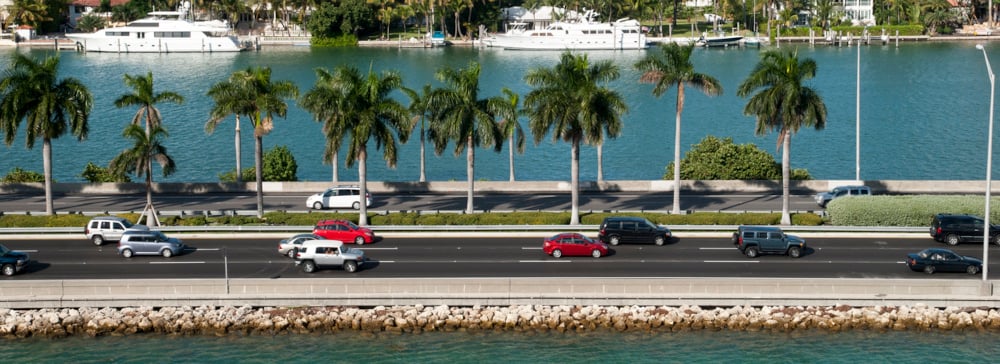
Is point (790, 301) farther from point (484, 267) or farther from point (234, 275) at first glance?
point (234, 275)

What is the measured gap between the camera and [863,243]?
61000 mm

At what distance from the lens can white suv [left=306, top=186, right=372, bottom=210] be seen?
235 ft

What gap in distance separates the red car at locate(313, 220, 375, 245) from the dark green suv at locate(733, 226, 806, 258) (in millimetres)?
17890

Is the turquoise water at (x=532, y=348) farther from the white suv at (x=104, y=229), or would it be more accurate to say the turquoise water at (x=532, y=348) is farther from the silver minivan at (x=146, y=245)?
the white suv at (x=104, y=229)

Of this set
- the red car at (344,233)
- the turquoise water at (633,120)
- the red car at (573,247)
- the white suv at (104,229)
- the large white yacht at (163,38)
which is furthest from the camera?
the large white yacht at (163,38)

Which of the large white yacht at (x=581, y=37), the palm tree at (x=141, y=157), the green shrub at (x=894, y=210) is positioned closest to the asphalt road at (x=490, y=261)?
the green shrub at (x=894, y=210)

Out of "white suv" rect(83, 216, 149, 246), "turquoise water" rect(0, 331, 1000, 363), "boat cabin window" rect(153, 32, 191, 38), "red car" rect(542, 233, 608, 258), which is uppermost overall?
"boat cabin window" rect(153, 32, 191, 38)

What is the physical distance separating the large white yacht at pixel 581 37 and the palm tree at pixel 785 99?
129101 mm

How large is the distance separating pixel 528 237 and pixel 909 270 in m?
18.3

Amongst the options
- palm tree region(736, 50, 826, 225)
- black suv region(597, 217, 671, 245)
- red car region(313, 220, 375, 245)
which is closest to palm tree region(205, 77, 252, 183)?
red car region(313, 220, 375, 245)

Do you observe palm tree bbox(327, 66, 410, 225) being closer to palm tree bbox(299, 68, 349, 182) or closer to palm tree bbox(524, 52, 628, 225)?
palm tree bbox(299, 68, 349, 182)

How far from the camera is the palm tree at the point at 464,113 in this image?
66375 mm

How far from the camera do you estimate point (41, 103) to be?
67.9 meters

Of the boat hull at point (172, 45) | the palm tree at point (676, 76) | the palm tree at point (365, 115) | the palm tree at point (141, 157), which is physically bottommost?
the palm tree at point (141, 157)
